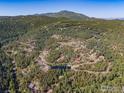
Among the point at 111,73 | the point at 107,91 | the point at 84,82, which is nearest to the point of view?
the point at 107,91

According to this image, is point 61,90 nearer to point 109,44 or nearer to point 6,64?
point 6,64

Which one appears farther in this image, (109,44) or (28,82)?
(109,44)

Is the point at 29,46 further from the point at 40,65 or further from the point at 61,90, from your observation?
the point at 61,90

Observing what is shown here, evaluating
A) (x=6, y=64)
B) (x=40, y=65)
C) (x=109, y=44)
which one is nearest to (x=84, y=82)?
(x=40, y=65)

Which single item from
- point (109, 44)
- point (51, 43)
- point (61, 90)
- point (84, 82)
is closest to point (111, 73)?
point (84, 82)

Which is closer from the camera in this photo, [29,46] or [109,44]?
[109,44]

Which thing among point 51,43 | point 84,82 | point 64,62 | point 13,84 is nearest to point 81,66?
point 64,62

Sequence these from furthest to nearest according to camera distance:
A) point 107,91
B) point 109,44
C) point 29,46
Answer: point 29,46 < point 109,44 < point 107,91

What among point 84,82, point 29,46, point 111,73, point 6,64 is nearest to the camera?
point 84,82

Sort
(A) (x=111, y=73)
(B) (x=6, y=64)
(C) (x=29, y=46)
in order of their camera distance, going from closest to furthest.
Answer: (A) (x=111, y=73) < (B) (x=6, y=64) < (C) (x=29, y=46)
